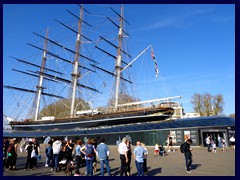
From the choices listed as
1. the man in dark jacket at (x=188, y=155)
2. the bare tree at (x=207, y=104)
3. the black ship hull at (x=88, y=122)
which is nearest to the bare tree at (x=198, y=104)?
the bare tree at (x=207, y=104)

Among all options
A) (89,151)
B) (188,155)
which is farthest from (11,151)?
(188,155)

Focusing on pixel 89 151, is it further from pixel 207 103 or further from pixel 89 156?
pixel 207 103

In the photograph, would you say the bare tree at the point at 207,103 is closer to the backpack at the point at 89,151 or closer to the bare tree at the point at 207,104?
the bare tree at the point at 207,104

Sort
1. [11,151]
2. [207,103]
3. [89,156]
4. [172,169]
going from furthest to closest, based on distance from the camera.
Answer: [207,103] → [11,151] → [172,169] → [89,156]

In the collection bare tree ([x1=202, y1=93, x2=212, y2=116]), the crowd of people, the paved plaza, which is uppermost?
bare tree ([x1=202, y1=93, x2=212, y2=116])

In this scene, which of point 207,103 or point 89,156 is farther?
point 207,103

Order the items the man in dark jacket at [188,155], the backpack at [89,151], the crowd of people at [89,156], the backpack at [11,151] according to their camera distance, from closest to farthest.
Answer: the backpack at [89,151], the crowd of people at [89,156], the man in dark jacket at [188,155], the backpack at [11,151]

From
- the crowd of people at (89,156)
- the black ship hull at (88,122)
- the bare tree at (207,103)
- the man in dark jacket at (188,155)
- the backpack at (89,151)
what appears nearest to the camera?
the backpack at (89,151)

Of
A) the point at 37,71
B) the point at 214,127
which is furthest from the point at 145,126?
the point at 37,71

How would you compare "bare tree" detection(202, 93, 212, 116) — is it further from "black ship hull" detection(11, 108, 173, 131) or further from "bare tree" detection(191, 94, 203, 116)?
"black ship hull" detection(11, 108, 173, 131)

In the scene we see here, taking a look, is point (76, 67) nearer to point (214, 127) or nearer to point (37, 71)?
point (37, 71)

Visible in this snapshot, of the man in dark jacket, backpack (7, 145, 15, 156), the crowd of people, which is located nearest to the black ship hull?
the crowd of people

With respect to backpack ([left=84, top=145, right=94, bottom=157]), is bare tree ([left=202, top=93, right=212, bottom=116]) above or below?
above
